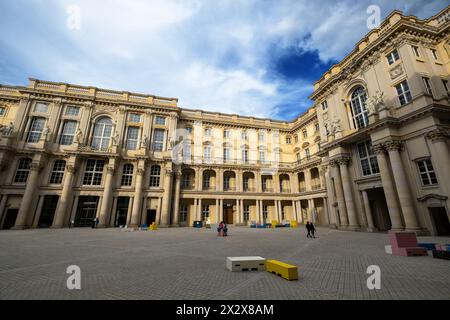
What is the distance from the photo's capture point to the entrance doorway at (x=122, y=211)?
92.8 feet

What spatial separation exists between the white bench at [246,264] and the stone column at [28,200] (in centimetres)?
3061

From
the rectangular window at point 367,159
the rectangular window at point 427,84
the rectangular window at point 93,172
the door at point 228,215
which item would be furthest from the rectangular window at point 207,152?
the rectangular window at point 427,84

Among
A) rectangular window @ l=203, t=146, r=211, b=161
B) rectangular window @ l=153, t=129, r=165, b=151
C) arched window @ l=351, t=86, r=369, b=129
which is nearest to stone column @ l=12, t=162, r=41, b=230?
rectangular window @ l=153, t=129, r=165, b=151

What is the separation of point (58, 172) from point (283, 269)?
33.7 m

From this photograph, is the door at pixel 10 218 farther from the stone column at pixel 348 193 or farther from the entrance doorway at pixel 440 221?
the entrance doorway at pixel 440 221

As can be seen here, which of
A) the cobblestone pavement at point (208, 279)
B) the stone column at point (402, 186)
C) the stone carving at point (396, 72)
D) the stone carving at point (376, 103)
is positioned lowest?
the cobblestone pavement at point (208, 279)

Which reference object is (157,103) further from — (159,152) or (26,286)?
(26,286)

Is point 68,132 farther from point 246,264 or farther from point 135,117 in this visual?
point 246,264

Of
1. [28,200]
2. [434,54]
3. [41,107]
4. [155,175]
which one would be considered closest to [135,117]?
[155,175]

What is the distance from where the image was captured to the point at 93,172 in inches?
1124

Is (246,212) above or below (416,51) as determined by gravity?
below

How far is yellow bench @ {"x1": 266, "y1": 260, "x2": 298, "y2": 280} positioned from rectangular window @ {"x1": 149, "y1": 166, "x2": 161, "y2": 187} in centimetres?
2658

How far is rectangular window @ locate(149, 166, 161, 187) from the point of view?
3047 cm
